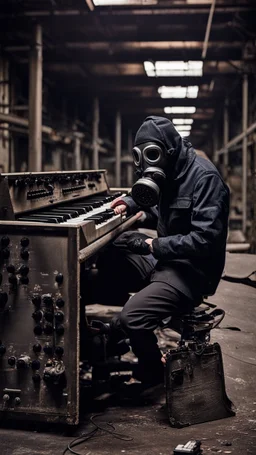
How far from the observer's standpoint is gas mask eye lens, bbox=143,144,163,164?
12.2 feet

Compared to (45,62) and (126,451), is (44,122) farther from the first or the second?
(126,451)

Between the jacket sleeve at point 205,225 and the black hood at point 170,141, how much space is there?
0.72ft

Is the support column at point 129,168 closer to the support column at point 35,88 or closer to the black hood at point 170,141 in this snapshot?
the support column at point 35,88

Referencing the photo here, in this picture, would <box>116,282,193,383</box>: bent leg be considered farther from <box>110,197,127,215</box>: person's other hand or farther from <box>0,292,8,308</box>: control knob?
<box>110,197,127,215</box>: person's other hand

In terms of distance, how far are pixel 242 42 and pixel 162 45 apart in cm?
143

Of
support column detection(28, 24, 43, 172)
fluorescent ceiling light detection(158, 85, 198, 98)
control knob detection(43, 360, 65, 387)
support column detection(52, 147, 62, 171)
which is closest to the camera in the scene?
control knob detection(43, 360, 65, 387)

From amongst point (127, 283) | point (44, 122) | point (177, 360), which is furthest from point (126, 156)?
point (177, 360)

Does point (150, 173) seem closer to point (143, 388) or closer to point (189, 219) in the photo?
point (189, 219)

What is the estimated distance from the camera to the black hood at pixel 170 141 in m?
3.76

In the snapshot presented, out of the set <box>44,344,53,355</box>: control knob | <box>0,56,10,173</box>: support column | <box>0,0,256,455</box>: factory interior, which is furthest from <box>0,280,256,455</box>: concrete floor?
<box>0,56,10,173</box>: support column

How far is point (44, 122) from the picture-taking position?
1302 centimetres

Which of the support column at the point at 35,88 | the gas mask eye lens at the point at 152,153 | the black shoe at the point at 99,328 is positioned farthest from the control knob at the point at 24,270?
the support column at the point at 35,88

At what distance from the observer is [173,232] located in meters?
3.89

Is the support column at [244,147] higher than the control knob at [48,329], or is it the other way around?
the support column at [244,147]
